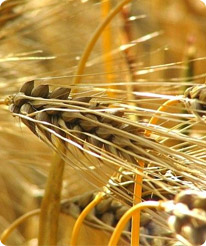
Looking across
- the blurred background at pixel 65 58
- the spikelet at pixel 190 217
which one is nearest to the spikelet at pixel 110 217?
the blurred background at pixel 65 58

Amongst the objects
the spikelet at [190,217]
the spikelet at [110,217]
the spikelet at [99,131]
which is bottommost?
the spikelet at [110,217]

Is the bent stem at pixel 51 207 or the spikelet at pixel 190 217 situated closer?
the spikelet at pixel 190 217

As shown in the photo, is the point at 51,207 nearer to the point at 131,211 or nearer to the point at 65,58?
the point at 131,211

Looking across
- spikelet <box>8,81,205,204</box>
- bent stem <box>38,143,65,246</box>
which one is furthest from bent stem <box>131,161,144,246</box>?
bent stem <box>38,143,65,246</box>

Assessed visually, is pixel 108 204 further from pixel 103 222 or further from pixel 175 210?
pixel 175 210

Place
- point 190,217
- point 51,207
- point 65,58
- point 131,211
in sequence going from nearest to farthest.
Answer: point 190,217 → point 131,211 → point 51,207 → point 65,58

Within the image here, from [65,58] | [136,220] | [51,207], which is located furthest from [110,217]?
[65,58]

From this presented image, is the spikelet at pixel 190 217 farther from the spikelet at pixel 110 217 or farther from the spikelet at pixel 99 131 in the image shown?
the spikelet at pixel 110 217

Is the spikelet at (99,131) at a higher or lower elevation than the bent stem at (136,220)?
higher

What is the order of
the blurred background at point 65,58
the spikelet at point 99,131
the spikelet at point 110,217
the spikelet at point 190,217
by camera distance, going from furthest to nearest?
the blurred background at point 65,58, the spikelet at point 110,217, the spikelet at point 99,131, the spikelet at point 190,217
